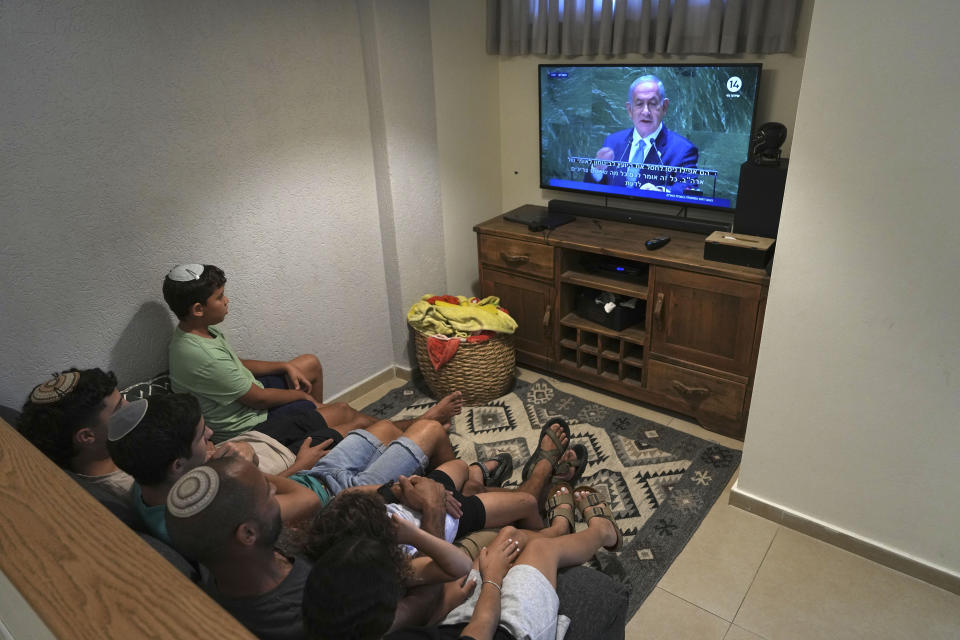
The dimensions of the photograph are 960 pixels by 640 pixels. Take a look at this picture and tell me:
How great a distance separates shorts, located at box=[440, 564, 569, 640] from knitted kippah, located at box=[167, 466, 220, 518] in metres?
0.63

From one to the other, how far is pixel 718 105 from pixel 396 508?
2257mm

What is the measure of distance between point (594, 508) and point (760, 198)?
1437 millimetres

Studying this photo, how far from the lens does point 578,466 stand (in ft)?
8.52

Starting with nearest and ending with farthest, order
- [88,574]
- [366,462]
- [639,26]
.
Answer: [88,574]
[366,462]
[639,26]

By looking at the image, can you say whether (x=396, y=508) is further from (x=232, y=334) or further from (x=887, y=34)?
(x=887, y=34)

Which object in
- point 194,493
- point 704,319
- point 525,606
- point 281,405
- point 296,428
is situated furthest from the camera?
point 704,319

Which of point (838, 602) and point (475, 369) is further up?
point (475, 369)

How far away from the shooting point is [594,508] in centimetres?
230

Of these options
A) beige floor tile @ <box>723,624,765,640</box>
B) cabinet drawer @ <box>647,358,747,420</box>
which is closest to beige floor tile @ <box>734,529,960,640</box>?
beige floor tile @ <box>723,624,765,640</box>

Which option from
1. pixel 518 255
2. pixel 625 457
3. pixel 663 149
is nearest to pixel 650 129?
pixel 663 149

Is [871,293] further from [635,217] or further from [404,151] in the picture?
[404,151]

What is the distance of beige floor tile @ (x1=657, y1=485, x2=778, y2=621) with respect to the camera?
211 cm

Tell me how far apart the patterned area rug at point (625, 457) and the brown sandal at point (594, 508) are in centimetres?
5

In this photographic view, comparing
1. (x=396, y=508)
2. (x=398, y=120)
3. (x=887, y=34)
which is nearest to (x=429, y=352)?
(x=398, y=120)
